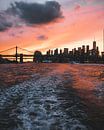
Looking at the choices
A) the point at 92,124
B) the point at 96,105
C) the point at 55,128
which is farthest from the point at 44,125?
the point at 96,105

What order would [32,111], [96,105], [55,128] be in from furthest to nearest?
[96,105] → [32,111] → [55,128]

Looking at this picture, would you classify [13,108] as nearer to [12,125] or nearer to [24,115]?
[24,115]

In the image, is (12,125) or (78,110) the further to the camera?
(78,110)

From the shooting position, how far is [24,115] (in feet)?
35.7

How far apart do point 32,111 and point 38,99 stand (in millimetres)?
3089

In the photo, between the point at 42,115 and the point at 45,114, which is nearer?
the point at 42,115

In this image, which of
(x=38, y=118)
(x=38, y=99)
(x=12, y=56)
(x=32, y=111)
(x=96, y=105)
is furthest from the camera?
(x=12, y=56)

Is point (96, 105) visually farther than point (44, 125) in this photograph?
Yes

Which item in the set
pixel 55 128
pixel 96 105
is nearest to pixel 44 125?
pixel 55 128

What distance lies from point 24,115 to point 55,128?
184 centimetres

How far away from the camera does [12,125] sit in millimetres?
9492

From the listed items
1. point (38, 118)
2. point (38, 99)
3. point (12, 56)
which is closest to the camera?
point (38, 118)

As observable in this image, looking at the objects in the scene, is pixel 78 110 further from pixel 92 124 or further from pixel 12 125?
pixel 12 125

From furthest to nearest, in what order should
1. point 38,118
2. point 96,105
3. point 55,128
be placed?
point 96,105, point 38,118, point 55,128
